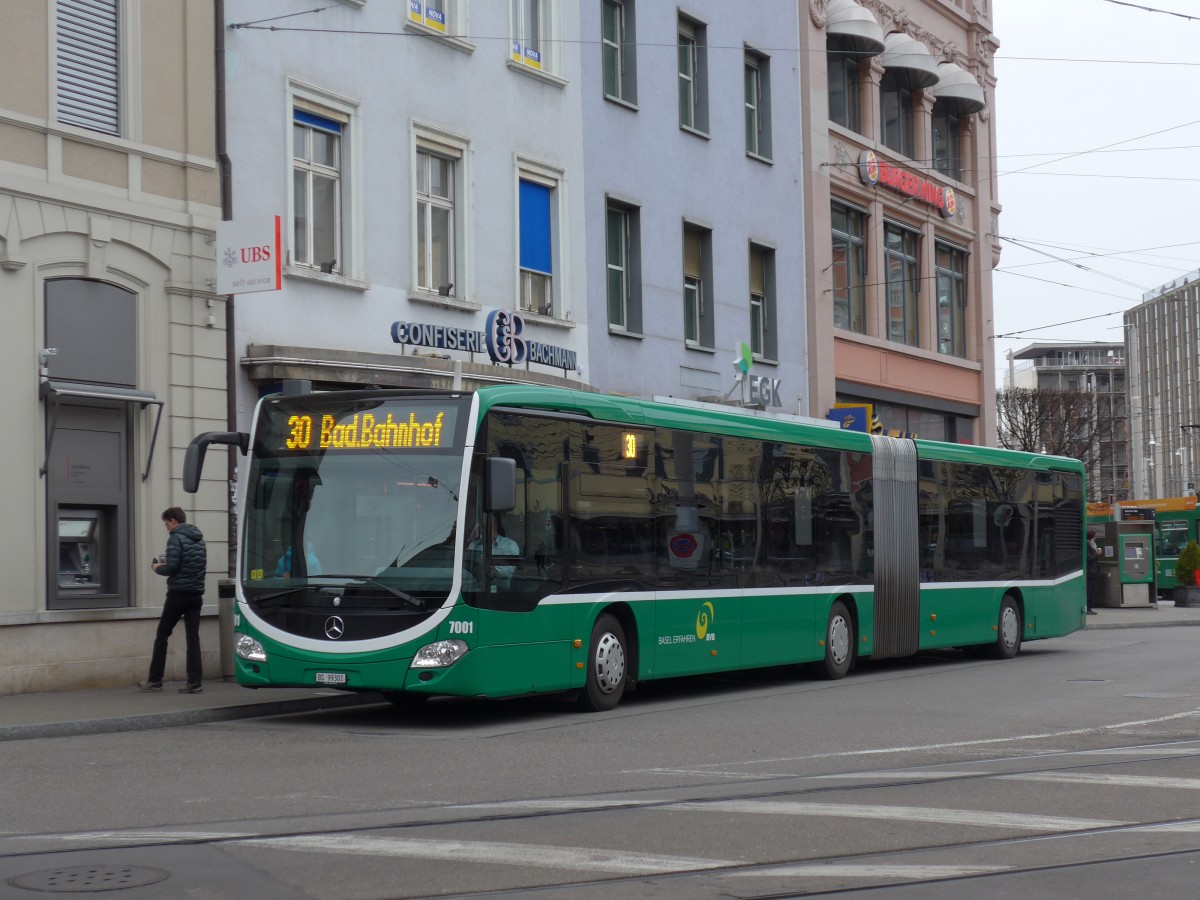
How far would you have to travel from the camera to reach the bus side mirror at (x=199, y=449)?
1419 centimetres

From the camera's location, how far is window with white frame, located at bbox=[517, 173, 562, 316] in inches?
974

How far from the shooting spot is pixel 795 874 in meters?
7.48

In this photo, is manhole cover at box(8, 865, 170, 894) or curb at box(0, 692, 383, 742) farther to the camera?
curb at box(0, 692, 383, 742)

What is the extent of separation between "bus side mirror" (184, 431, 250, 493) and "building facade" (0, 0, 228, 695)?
3136 mm

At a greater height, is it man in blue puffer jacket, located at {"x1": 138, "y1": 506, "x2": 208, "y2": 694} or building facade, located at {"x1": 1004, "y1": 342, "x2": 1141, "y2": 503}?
building facade, located at {"x1": 1004, "y1": 342, "x2": 1141, "y2": 503}

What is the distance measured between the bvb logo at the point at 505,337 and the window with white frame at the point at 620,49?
543 centimetres

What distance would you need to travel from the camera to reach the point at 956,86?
3762 cm

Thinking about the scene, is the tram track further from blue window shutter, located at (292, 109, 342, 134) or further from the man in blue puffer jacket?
blue window shutter, located at (292, 109, 342, 134)

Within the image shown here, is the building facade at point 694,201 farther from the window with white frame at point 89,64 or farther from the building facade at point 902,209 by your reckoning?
the window with white frame at point 89,64

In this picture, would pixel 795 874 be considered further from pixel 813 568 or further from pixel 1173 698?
pixel 813 568

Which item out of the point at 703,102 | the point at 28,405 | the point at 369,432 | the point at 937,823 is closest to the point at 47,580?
the point at 28,405

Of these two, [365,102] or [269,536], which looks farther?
[365,102]

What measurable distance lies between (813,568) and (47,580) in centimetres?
808

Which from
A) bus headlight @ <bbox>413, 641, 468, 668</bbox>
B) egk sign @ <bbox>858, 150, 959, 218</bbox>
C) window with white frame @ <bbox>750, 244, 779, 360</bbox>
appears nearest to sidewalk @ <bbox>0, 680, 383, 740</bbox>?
bus headlight @ <bbox>413, 641, 468, 668</bbox>
